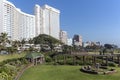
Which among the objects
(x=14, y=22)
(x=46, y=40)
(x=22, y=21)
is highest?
(x=22, y=21)

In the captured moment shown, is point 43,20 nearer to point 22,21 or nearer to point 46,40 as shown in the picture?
point 22,21

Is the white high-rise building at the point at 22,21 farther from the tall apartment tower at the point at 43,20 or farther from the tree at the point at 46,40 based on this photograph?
the tree at the point at 46,40

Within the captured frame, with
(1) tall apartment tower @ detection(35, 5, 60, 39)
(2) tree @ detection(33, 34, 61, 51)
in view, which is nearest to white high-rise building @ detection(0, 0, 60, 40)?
(1) tall apartment tower @ detection(35, 5, 60, 39)

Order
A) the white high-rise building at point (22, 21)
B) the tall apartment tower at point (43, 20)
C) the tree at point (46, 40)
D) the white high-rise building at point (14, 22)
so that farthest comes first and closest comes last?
the tall apartment tower at point (43, 20), the white high-rise building at point (22, 21), the white high-rise building at point (14, 22), the tree at point (46, 40)

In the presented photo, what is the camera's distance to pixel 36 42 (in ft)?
441

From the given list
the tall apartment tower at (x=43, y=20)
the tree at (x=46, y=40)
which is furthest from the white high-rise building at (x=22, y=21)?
the tree at (x=46, y=40)

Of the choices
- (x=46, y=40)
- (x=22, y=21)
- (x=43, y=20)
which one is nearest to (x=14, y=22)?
(x=22, y=21)

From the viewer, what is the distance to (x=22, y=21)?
175 meters

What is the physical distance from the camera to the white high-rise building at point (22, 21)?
15338cm

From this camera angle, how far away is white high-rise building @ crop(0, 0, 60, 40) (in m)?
153

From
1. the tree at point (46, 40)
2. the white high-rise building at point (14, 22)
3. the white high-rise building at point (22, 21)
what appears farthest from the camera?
the white high-rise building at point (22, 21)

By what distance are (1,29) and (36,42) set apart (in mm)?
28244

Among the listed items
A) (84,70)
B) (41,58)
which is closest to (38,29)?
(41,58)

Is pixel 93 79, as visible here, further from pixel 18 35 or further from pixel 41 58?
pixel 18 35
